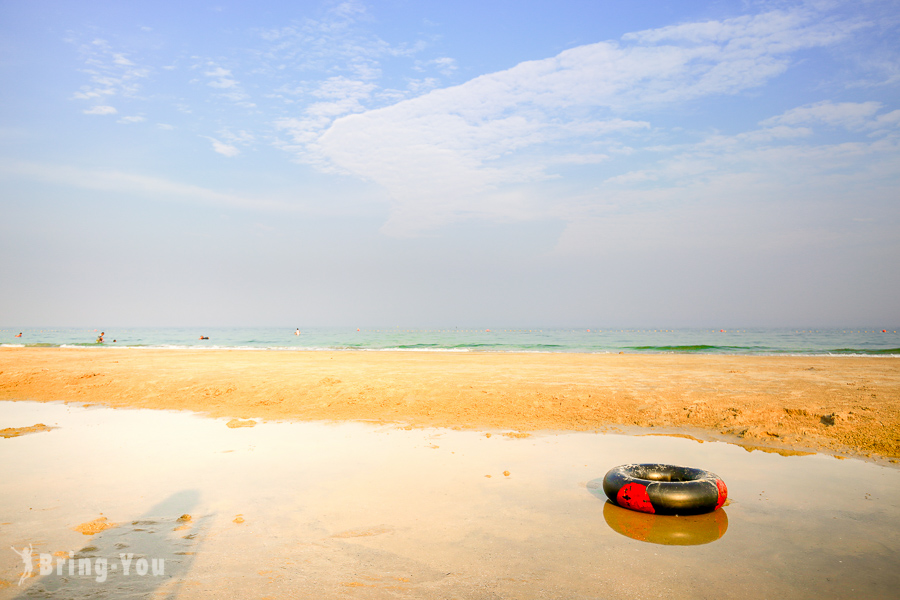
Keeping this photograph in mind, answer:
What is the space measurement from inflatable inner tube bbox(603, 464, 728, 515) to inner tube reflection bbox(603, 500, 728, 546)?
74 mm

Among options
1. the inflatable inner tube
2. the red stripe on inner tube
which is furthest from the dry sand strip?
the red stripe on inner tube

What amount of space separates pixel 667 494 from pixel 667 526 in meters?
0.36

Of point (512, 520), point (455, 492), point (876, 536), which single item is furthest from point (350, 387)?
point (876, 536)

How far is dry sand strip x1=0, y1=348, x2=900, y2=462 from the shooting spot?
973 centimetres

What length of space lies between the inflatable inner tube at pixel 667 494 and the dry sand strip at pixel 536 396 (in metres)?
4.18

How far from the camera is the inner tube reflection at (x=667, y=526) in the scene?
4906mm

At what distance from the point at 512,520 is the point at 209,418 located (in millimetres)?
Result: 8847

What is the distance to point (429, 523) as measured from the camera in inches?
206

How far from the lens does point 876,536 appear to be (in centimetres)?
491

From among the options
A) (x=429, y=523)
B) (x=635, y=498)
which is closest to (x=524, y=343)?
(x=635, y=498)

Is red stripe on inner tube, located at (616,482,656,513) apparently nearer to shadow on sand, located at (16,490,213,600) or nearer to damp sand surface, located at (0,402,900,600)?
damp sand surface, located at (0,402,900,600)

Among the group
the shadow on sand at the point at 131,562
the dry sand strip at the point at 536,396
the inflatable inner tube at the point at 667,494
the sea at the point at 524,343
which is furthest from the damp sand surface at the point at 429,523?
the sea at the point at 524,343

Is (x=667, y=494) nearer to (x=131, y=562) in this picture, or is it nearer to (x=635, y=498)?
(x=635, y=498)

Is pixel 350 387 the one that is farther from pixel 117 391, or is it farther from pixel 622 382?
pixel 622 382
